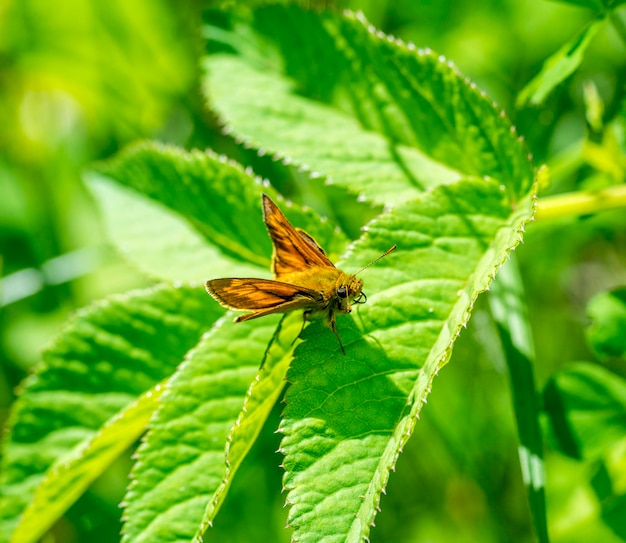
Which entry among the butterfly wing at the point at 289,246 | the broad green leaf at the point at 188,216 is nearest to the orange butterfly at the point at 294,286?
the butterfly wing at the point at 289,246

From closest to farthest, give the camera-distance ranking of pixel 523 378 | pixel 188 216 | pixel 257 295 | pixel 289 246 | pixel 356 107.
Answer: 1. pixel 257 295
2. pixel 289 246
3. pixel 523 378
4. pixel 356 107
5. pixel 188 216

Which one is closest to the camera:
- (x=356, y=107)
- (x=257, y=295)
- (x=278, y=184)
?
(x=257, y=295)

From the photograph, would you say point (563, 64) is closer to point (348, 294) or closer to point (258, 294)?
point (348, 294)

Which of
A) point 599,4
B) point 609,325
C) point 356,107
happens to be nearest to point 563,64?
point 599,4

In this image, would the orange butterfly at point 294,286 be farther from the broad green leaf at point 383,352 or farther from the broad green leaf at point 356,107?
the broad green leaf at point 356,107

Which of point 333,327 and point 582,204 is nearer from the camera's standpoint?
point 333,327

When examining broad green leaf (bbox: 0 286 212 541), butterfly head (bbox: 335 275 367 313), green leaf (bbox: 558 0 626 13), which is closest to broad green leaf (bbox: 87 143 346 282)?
broad green leaf (bbox: 0 286 212 541)

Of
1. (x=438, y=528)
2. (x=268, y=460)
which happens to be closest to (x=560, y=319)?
(x=438, y=528)
